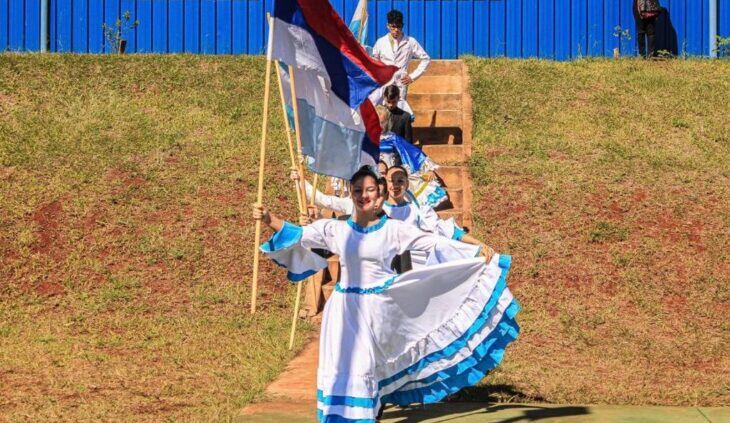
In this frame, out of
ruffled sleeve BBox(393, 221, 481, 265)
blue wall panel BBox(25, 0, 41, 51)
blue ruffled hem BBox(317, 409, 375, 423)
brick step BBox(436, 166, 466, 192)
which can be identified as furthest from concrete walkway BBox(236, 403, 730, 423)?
blue wall panel BBox(25, 0, 41, 51)

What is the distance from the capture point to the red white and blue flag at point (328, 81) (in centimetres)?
930

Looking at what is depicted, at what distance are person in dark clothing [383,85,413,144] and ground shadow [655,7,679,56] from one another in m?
7.38

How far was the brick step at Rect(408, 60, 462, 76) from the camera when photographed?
18.2m

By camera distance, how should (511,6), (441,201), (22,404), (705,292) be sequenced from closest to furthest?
(22,404) < (705,292) < (441,201) < (511,6)

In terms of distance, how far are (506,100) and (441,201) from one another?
487 centimetres

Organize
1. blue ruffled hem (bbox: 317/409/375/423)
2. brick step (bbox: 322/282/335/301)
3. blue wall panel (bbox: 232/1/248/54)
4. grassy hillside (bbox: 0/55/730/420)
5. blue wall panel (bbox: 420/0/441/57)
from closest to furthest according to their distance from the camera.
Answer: blue ruffled hem (bbox: 317/409/375/423)
grassy hillside (bbox: 0/55/730/420)
brick step (bbox: 322/282/335/301)
blue wall panel (bbox: 420/0/441/57)
blue wall panel (bbox: 232/1/248/54)

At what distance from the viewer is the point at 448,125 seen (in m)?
16.5

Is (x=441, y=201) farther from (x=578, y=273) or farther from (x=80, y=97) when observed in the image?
(x=80, y=97)

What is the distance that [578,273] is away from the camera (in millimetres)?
12633

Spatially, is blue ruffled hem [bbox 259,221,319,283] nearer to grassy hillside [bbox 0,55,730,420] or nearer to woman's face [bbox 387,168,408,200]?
grassy hillside [bbox 0,55,730,420]

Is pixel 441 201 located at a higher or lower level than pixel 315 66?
lower

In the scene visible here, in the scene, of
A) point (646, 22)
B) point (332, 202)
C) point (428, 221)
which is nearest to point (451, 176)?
point (332, 202)

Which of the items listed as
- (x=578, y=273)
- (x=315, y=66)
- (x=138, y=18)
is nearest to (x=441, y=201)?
(x=578, y=273)

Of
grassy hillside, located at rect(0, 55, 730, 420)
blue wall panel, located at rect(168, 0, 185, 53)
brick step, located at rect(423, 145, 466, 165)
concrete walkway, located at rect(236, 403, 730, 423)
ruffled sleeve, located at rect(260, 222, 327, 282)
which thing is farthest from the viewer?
blue wall panel, located at rect(168, 0, 185, 53)
